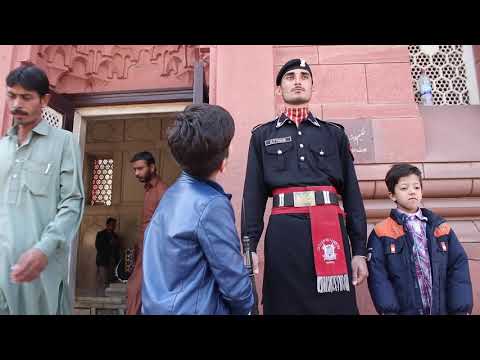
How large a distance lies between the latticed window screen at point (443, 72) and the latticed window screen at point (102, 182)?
5020 mm

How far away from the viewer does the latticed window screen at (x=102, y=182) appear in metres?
6.39

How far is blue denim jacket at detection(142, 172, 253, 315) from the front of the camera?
42.2 inches

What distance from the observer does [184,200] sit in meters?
1.14

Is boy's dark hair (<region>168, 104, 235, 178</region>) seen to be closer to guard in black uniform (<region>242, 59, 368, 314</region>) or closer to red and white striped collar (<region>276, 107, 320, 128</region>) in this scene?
guard in black uniform (<region>242, 59, 368, 314</region>)

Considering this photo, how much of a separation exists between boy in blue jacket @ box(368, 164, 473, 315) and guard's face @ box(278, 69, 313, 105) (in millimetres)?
623

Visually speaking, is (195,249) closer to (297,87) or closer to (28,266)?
(28,266)

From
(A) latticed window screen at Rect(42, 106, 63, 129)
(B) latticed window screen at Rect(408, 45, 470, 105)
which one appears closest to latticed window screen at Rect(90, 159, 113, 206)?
(A) latticed window screen at Rect(42, 106, 63, 129)

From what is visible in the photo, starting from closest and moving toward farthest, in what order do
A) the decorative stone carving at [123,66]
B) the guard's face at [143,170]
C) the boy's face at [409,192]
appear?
the boy's face at [409,192] → the decorative stone carving at [123,66] → the guard's face at [143,170]

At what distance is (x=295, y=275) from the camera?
166 cm

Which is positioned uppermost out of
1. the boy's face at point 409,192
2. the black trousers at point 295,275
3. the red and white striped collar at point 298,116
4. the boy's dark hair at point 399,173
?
the red and white striped collar at point 298,116

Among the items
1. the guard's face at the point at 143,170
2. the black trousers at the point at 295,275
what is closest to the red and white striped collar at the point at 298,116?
the black trousers at the point at 295,275

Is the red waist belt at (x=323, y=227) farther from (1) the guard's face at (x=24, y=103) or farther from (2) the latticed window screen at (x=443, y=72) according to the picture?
(2) the latticed window screen at (x=443, y=72)

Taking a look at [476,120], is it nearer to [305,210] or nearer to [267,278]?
[305,210]

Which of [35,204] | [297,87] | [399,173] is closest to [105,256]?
[35,204]
